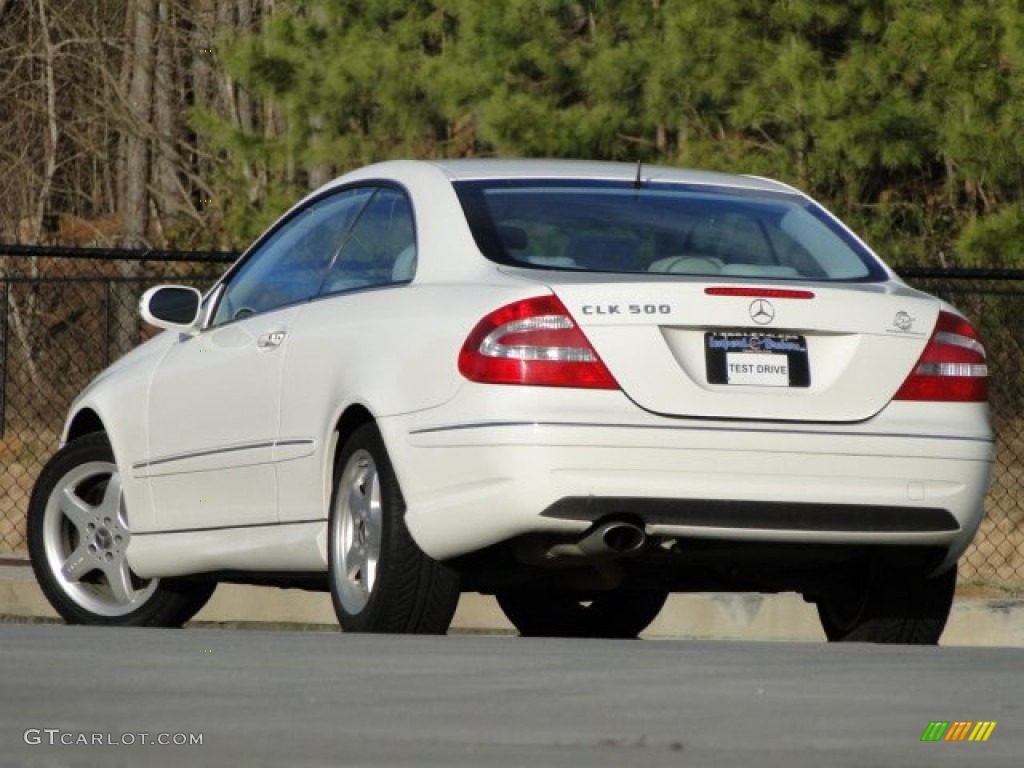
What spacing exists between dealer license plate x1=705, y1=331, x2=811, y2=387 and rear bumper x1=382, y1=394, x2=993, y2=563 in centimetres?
13

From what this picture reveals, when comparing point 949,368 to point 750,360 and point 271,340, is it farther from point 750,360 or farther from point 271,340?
point 271,340

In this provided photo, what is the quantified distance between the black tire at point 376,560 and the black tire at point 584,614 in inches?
69.1

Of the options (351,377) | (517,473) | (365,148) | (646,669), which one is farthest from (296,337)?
(365,148)

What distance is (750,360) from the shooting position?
715 centimetres

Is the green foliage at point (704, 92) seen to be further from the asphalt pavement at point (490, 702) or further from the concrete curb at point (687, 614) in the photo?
the asphalt pavement at point (490, 702)

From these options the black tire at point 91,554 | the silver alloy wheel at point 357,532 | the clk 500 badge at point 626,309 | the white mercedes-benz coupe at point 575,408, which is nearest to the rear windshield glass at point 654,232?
the white mercedes-benz coupe at point 575,408

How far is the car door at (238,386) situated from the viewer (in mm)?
8133

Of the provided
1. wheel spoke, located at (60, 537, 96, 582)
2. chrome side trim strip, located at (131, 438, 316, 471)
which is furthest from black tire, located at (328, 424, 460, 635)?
wheel spoke, located at (60, 537, 96, 582)

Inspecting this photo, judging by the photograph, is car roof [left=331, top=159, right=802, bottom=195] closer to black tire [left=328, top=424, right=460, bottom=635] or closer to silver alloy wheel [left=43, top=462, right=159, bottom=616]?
black tire [left=328, top=424, right=460, bottom=635]

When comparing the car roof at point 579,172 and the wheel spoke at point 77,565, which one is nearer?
the car roof at point 579,172

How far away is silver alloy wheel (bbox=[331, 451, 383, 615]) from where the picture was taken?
7.57 m

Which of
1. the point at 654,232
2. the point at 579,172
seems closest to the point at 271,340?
the point at 579,172

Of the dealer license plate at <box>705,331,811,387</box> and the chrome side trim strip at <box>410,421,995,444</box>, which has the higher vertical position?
the dealer license plate at <box>705,331,811,387</box>

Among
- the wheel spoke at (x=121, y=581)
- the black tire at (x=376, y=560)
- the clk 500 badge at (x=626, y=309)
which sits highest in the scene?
the clk 500 badge at (x=626, y=309)
